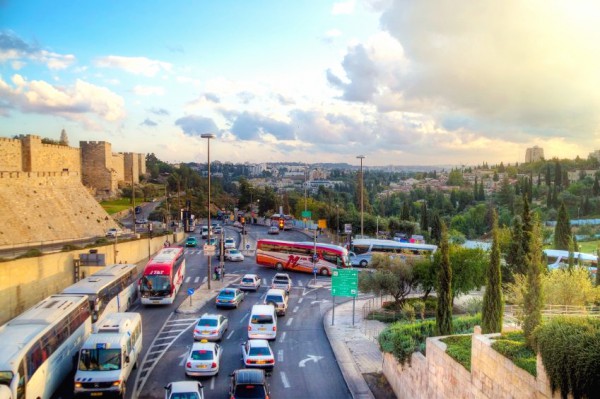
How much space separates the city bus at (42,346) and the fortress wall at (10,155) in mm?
49420

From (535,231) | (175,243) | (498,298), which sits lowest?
(175,243)

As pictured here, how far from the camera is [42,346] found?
50.9 feet

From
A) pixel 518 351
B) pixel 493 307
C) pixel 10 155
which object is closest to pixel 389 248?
pixel 493 307

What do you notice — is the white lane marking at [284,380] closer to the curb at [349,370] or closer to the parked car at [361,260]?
the curb at [349,370]

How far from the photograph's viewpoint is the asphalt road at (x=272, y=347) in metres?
18.0


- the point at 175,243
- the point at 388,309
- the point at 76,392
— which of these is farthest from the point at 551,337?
the point at 175,243

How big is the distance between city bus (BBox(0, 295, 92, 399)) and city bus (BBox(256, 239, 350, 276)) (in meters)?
25.5

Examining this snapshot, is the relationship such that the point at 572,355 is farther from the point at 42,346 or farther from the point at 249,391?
the point at 42,346

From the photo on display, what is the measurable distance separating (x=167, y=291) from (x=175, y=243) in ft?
110

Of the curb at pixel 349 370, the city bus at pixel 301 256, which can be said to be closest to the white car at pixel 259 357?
the curb at pixel 349 370

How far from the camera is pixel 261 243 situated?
151ft

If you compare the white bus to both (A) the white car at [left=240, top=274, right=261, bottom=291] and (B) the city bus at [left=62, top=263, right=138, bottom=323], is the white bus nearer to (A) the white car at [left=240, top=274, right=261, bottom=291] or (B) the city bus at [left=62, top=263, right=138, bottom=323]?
(A) the white car at [left=240, top=274, right=261, bottom=291]

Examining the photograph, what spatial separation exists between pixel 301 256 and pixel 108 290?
21.9 metres

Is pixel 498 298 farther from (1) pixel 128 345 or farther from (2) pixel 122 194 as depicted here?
(2) pixel 122 194
